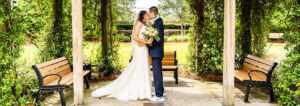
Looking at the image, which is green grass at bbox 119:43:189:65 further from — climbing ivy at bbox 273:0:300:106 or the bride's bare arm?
climbing ivy at bbox 273:0:300:106

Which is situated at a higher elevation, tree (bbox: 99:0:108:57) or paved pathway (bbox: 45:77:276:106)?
tree (bbox: 99:0:108:57)

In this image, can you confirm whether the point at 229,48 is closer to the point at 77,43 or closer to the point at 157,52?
the point at 157,52

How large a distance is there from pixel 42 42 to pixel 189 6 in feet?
14.7

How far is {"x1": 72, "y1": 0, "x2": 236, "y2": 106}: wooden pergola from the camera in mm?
3996


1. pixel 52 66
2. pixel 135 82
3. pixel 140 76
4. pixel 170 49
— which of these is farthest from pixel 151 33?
pixel 170 49

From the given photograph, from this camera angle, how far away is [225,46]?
13.4 ft

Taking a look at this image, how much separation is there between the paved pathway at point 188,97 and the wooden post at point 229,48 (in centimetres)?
44

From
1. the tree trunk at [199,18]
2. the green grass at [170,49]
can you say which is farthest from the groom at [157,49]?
the green grass at [170,49]

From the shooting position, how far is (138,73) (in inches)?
192

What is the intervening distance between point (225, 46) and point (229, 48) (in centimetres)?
8

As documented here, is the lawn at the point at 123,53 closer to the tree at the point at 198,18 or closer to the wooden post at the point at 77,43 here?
the tree at the point at 198,18

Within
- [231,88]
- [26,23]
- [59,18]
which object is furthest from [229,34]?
[59,18]

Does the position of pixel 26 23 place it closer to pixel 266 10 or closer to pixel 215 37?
pixel 215 37

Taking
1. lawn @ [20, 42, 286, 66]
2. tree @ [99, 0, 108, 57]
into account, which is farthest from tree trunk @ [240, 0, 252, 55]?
tree @ [99, 0, 108, 57]
